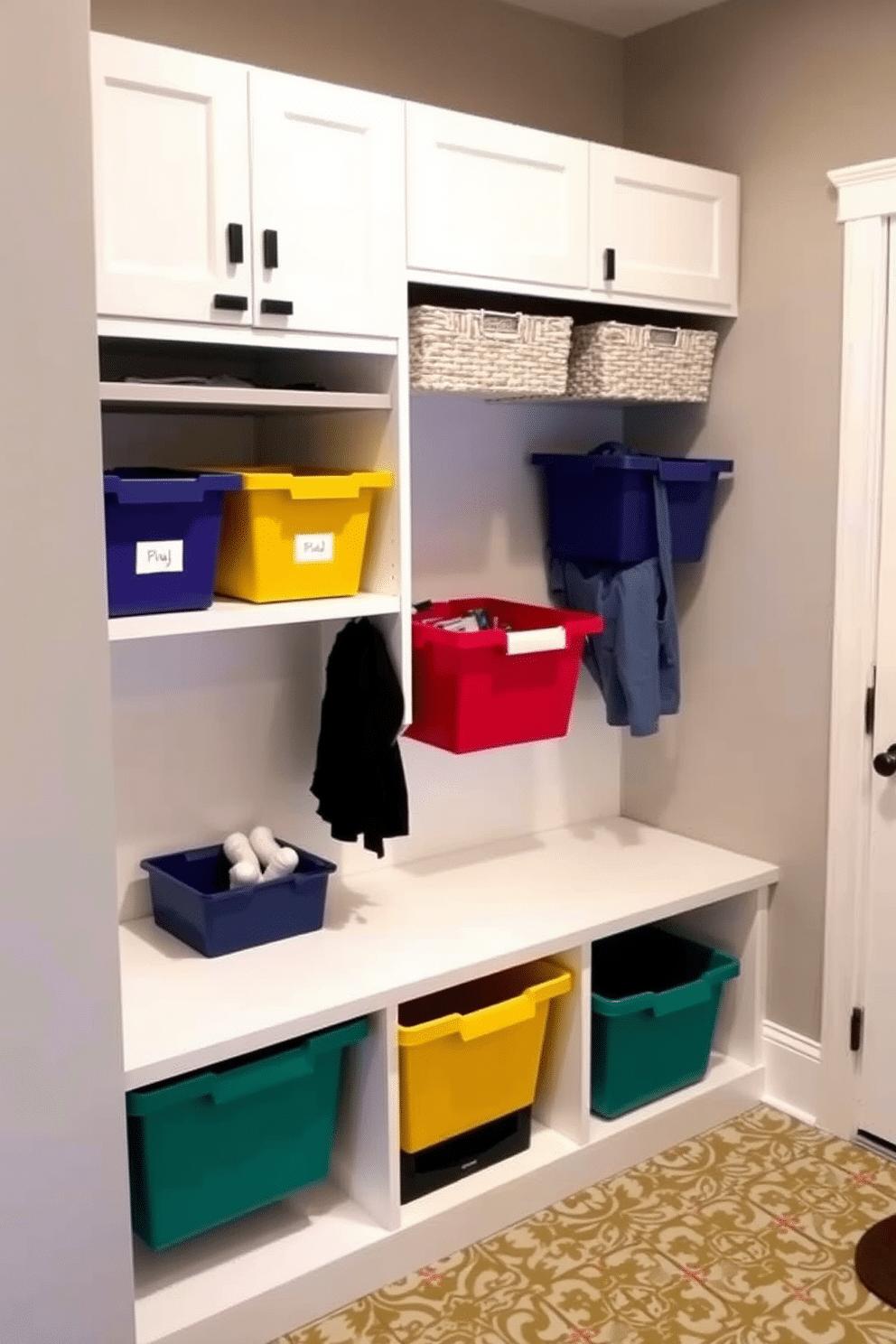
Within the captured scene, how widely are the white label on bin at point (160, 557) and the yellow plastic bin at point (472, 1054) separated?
974mm

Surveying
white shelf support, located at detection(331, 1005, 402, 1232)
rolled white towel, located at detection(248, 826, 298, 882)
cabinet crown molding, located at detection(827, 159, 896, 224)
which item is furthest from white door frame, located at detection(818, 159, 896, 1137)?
rolled white towel, located at detection(248, 826, 298, 882)

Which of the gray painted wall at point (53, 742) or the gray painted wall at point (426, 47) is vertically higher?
the gray painted wall at point (426, 47)

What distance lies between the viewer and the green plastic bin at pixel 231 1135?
223cm

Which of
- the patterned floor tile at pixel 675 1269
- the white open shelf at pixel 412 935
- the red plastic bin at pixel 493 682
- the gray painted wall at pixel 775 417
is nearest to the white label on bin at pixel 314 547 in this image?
the red plastic bin at pixel 493 682

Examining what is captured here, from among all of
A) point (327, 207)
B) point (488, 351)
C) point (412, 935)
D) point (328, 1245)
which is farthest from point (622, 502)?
point (328, 1245)

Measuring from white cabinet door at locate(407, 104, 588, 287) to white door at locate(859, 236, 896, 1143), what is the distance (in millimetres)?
710

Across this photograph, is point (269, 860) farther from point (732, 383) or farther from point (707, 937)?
point (732, 383)

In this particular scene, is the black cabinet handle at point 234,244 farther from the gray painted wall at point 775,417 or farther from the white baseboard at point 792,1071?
the white baseboard at point 792,1071

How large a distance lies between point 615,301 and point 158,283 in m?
1.09

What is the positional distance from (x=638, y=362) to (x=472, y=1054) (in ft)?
5.03

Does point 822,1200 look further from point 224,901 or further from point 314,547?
point 314,547

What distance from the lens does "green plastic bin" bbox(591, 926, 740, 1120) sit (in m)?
2.85

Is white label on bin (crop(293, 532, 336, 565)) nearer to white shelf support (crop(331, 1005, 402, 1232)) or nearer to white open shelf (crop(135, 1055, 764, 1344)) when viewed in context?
white shelf support (crop(331, 1005, 402, 1232))

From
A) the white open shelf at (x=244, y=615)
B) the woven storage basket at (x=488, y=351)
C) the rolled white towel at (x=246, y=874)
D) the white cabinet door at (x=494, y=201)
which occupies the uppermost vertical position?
the white cabinet door at (x=494, y=201)
